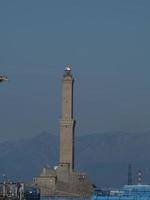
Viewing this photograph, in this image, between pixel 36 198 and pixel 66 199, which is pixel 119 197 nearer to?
pixel 36 198

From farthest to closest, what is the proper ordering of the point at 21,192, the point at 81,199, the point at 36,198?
the point at 81,199 < the point at 36,198 < the point at 21,192

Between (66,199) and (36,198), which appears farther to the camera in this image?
(66,199)

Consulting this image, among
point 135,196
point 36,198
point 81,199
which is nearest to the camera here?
point 135,196

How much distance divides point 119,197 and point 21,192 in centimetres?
2255

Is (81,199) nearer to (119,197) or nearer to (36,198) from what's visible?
(36,198)

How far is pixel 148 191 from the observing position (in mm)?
139625

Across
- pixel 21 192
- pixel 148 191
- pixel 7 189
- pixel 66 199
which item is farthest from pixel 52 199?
pixel 148 191

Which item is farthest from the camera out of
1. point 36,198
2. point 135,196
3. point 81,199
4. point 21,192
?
point 81,199

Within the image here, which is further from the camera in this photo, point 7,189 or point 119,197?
point 7,189

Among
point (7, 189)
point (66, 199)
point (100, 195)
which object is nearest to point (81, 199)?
point (66, 199)

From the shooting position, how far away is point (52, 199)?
180 metres

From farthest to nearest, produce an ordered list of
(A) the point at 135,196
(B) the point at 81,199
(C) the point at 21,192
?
1. (B) the point at 81,199
2. (C) the point at 21,192
3. (A) the point at 135,196

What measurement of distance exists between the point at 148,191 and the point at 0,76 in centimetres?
2665

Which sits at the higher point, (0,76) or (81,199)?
(0,76)
